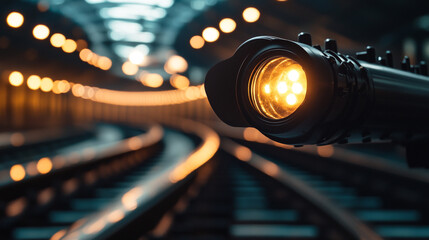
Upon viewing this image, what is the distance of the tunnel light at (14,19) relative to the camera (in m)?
13.0

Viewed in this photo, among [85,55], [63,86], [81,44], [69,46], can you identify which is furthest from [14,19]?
[63,86]

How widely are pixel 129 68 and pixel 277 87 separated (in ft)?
141

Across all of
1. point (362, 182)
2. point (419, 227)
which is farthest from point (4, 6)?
point (419, 227)

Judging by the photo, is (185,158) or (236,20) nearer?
(185,158)

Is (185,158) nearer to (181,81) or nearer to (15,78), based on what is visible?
(15,78)

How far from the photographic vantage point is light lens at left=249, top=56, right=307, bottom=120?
1468 millimetres

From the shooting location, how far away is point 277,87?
5.02 ft

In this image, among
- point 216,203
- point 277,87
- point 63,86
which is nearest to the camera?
point 277,87

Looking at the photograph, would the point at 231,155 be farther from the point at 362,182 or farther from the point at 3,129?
the point at 3,129

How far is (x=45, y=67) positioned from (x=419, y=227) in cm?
2091

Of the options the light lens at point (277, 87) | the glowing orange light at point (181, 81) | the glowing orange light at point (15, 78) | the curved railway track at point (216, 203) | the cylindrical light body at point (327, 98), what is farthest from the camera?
the glowing orange light at point (181, 81)

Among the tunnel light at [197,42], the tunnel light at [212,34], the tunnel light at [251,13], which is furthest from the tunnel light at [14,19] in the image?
the tunnel light at [197,42]

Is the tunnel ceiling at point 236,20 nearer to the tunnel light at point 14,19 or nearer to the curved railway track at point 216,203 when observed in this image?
the tunnel light at point 14,19

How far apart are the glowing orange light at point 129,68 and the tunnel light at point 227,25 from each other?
1013 inches
